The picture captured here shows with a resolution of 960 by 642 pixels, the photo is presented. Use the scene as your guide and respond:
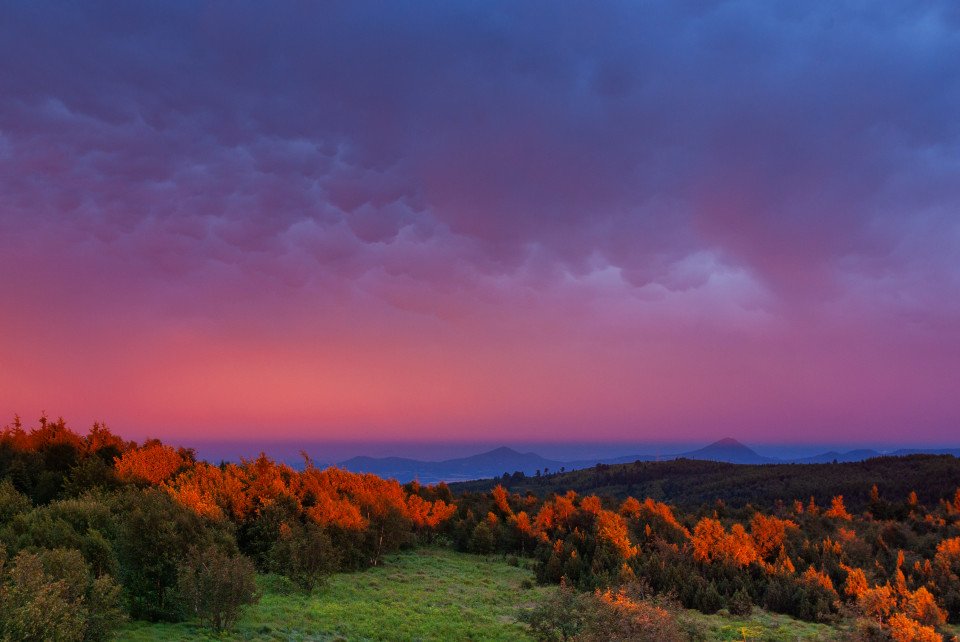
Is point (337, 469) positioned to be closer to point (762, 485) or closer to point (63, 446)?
point (63, 446)

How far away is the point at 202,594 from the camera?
16.1 metres

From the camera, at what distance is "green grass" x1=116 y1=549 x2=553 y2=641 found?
1733cm

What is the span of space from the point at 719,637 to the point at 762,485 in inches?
3186

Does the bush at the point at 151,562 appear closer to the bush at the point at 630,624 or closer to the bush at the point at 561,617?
the bush at the point at 561,617

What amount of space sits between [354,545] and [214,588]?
17.7m

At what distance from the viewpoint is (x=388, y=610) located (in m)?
21.7

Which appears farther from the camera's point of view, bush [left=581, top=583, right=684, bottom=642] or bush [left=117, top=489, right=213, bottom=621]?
bush [left=117, top=489, right=213, bottom=621]

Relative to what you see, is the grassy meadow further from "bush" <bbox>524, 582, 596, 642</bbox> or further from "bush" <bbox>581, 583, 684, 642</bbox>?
"bush" <bbox>581, 583, 684, 642</bbox>

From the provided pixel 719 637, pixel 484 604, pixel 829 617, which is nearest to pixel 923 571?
pixel 829 617

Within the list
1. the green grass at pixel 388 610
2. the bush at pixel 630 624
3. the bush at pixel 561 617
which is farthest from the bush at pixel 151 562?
the bush at pixel 630 624

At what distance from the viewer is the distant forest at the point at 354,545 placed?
51.2 ft

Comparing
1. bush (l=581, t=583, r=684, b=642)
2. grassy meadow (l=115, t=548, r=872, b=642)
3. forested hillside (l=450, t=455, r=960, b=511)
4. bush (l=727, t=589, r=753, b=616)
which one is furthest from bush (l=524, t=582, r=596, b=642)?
forested hillside (l=450, t=455, r=960, b=511)

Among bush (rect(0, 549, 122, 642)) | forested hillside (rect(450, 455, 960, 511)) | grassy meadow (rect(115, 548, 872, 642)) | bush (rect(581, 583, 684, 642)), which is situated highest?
bush (rect(0, 549, 122, 642))

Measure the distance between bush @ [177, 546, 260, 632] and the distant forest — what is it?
0.06 metres
